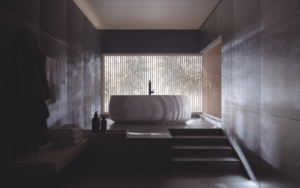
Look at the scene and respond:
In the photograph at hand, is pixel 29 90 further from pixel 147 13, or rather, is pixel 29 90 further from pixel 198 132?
pixel 147 13

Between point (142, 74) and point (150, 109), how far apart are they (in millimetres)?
1392

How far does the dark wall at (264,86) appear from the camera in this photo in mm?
1483

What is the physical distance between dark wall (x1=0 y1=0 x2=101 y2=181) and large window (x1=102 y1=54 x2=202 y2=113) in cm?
29

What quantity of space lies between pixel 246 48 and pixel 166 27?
2.37m

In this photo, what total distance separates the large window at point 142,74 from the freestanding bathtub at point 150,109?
113cm

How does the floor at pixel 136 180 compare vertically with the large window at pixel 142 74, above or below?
below

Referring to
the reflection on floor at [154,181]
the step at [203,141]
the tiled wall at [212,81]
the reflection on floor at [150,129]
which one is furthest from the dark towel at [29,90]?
the tiled wall at [212,81]

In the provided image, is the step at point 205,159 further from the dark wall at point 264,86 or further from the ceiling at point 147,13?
the ceiling at point 147,13

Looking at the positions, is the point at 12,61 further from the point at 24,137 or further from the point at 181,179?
the point at 181,179

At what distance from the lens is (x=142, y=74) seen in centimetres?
457

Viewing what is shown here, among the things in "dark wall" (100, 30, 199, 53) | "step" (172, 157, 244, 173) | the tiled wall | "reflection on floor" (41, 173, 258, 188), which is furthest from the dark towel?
"dark wall" (100, 30, 199, 53)

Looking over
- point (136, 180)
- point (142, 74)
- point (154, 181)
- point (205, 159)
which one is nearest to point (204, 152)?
point (205, 159)

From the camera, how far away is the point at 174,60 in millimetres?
4523

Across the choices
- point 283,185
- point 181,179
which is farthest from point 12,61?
point 283,185
